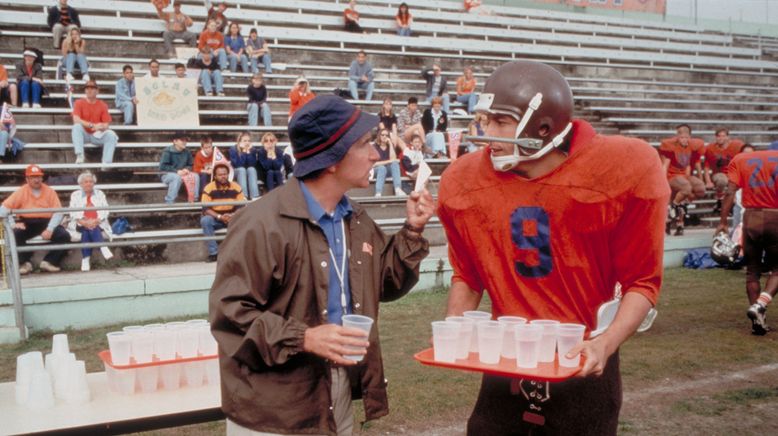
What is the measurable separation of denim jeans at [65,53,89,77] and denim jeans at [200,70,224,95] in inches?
89.1

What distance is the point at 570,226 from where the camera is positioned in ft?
9.37

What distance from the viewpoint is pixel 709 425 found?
581 centimetres

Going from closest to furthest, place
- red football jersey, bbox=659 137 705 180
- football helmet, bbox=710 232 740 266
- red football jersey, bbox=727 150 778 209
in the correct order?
red football jersey, bbox=727 150 778 209 → football helmet, bbox=710 232 740 266 → red football jersey, bbox=659 137 705 180

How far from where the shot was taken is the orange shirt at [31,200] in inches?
426

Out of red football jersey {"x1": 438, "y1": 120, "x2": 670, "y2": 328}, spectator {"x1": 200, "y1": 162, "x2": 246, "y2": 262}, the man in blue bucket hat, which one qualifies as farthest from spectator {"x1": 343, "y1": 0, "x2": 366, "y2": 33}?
red football jersey {"x1": 438, "y1": 120, "x2": 670, "y2": 328}

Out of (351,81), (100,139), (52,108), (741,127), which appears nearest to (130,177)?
(100,139)

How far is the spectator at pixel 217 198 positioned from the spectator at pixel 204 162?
0.97m

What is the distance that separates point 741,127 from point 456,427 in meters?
20.8

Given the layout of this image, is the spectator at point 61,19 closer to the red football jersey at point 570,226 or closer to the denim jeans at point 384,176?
the denim jeans at point 384,176

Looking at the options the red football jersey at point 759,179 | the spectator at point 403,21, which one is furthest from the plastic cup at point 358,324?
the spectator at point 403,21

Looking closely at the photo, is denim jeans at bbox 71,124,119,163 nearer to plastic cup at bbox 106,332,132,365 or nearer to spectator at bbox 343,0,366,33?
spectator at bbox 343,0,366,33

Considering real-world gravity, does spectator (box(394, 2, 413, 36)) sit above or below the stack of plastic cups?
above

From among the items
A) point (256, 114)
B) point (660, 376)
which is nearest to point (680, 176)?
point (256, 114)

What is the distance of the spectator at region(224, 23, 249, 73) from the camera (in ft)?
56.5
